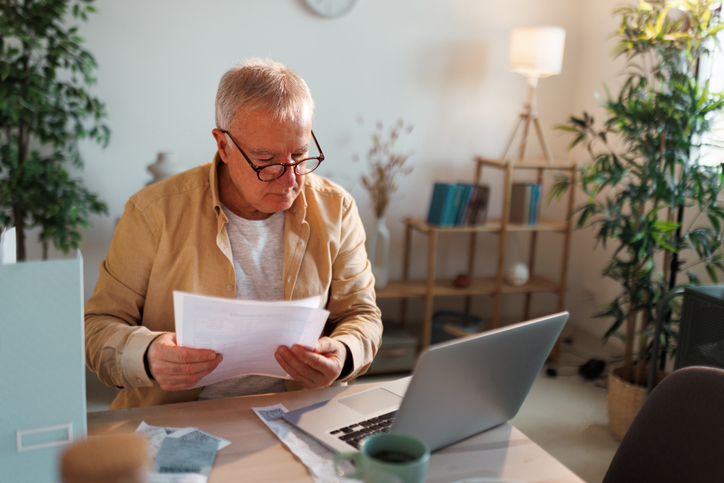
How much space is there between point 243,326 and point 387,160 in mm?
2469

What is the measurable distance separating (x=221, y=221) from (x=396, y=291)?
1948mm

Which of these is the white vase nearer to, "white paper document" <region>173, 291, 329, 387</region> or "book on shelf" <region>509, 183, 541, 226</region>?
"book on shelf" <region>509, 183, 541, 226</region>

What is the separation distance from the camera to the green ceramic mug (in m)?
0.64

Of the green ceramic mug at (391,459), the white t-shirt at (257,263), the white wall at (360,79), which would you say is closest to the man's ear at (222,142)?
the white t-shirt at (257,263)

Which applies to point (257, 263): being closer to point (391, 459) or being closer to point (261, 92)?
point (261, 92)

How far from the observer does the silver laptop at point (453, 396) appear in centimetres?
84

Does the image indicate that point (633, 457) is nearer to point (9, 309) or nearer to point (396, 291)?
point (9, 309)

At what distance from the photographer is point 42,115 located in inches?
103

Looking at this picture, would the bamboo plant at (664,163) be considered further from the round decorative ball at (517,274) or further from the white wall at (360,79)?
the white wall at (360,79)

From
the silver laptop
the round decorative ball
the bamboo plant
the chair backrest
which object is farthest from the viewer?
the round decorative ball

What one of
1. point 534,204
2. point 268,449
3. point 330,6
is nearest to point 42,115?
point 330,6

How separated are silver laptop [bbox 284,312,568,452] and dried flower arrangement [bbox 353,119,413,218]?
7.21 ft

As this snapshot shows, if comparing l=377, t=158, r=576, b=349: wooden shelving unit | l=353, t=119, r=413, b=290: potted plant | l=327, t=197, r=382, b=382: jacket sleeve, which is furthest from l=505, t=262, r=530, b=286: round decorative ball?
l=327, t=197, r=382, b=382: jacket sleeve

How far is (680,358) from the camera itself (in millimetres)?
2162
